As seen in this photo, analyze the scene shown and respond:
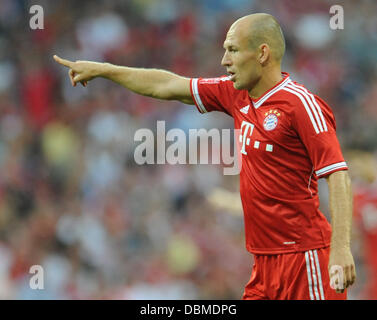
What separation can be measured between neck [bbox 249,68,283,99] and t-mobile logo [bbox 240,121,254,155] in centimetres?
18

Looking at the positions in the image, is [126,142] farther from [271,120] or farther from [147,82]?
[271,120]

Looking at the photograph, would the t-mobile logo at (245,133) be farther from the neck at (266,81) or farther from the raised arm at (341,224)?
the raised arm at (341,224)

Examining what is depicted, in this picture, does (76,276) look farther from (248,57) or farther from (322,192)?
(248,57)

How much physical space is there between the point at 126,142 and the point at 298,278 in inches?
183

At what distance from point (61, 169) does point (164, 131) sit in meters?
1.35

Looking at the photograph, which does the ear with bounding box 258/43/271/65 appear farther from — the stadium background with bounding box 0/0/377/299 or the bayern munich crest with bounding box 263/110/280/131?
the stadium background with bounding box 0/0/377/299

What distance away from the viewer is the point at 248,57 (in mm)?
4113

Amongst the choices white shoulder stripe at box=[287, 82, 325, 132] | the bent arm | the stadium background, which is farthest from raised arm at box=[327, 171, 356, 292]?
the stadium background

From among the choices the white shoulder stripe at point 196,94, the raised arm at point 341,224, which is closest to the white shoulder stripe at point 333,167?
the raised arm at point 341,224

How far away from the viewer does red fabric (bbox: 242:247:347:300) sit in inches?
157

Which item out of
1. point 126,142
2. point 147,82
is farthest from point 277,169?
point 126,142

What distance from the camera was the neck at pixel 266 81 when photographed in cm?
415

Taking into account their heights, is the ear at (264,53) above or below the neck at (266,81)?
above

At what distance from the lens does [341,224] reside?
363 centimetres
